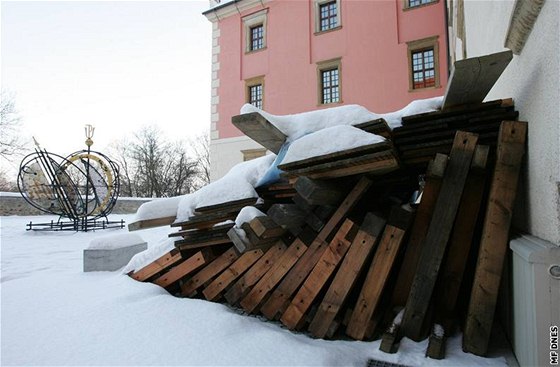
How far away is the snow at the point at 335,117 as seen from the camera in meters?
3.29

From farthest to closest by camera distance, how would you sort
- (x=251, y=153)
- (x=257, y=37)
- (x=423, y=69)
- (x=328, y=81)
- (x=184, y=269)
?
1. (x=257, y=37)
2. (x=251, y=153)
3. (x=328, y=81)
4. (x=423, y=69)
5. (x=184, y=269)

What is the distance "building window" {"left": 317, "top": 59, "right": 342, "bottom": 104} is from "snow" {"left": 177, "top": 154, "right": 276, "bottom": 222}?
1160 centimetres

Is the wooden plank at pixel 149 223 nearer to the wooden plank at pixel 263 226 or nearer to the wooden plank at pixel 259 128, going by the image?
the wooden plank at pixel 259 128

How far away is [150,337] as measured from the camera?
2479mm

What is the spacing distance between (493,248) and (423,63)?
12977 millimetres

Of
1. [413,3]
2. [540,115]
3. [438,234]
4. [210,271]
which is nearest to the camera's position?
[540,115]

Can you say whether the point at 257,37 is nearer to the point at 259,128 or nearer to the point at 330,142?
the point at 259,128

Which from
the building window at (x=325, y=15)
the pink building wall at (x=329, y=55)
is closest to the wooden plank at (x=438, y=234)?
the pink building wall at (x=329, y=55)

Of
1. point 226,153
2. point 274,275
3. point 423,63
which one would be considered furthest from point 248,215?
point 226,153

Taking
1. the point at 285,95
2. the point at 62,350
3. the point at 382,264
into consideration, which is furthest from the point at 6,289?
the point at 285,95

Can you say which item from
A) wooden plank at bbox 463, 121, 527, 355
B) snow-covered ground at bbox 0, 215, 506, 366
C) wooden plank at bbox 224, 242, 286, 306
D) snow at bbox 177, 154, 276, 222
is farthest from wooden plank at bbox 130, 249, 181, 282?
wooden plank at bbox 463, 121, 527, 355

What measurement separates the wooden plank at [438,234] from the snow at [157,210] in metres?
3.10

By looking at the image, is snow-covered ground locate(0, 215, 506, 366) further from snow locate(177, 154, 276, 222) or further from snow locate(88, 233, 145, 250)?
snow locate(88, 233, 145, 250)

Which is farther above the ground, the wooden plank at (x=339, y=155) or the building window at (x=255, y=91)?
the building window at (x=255, y=91)
